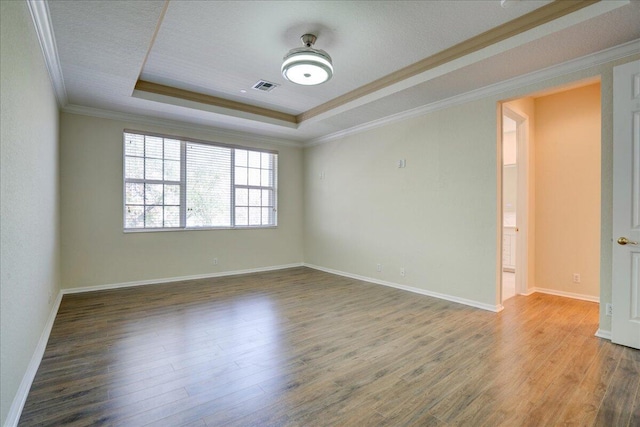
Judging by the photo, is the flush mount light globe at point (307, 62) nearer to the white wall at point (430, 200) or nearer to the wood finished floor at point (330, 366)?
the white wall at point (430, 200)

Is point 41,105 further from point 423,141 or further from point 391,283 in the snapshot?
point 391,283

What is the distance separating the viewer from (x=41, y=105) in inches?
105

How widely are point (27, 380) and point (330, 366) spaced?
2.06 m

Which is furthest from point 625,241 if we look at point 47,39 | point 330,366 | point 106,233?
point 106,233

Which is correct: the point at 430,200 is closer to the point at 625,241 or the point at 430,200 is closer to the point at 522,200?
the point at 522,200

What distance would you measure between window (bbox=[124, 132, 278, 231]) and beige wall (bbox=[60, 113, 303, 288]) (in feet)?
0.51

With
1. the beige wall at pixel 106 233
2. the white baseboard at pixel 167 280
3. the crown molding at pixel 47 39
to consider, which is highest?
the crown molding at pixel 47 39

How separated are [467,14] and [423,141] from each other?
77.2 inches

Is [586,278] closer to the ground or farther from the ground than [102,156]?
closer to the ground

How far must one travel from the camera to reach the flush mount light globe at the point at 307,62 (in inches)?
114

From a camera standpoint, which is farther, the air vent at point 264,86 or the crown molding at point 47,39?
the air vent at point 264,86

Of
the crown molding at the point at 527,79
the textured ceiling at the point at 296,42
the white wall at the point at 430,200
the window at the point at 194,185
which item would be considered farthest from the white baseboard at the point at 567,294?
the window at the point at 194,185

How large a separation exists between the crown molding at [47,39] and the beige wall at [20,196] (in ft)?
0.27

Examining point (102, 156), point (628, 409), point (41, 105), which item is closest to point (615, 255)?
point (628, 409)
